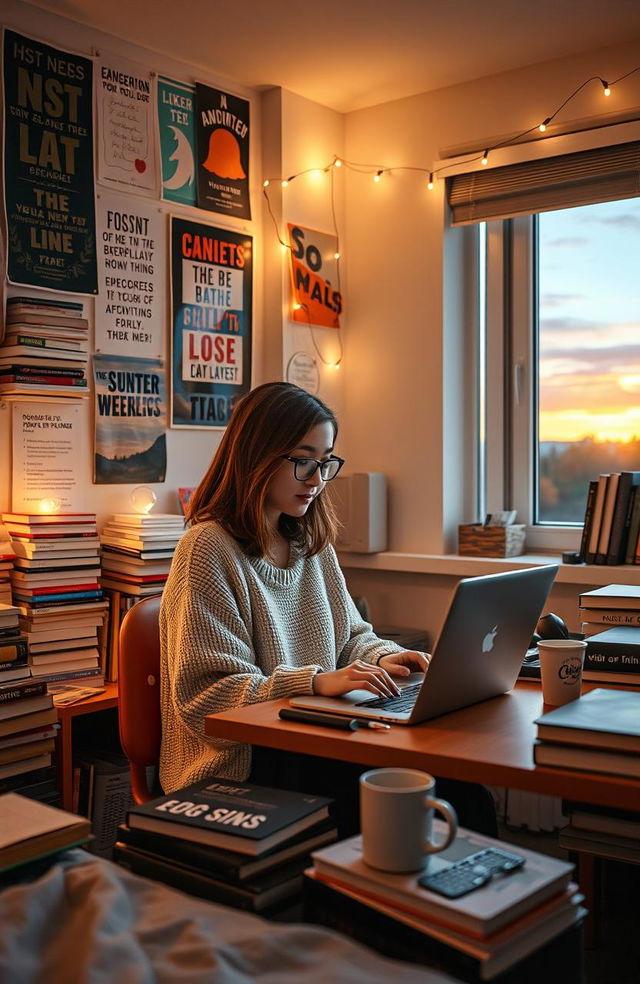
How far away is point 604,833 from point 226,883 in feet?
4.29

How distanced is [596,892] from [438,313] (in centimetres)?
193

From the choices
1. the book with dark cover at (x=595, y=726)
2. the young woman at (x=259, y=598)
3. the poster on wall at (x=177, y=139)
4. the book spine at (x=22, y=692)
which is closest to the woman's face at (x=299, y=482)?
the young woman at (x=259, y=598)

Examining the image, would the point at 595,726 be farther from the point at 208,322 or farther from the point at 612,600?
the point at 208,322

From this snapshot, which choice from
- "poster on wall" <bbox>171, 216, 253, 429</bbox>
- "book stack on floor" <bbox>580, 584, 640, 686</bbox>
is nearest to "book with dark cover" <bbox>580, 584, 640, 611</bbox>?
"book stack on floor" <bbox>580, 584, 640, 686</bbox>


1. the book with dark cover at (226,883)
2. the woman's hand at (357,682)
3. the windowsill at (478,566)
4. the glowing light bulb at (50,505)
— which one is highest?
the glowing light bulb at (50,505)

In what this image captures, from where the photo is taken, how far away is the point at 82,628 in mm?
2727

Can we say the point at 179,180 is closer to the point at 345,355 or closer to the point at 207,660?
the point at 345,355

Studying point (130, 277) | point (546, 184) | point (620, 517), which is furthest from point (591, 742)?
point (546, 184)

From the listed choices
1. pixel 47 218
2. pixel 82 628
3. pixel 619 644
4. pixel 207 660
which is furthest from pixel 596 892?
pixel 47 218

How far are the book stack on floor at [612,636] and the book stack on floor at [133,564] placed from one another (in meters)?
1.27

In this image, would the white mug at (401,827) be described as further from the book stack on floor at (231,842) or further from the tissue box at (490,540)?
the tissue box at (490,540)

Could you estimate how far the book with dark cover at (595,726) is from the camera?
4.29ft

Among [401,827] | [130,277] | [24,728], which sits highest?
[130,277]

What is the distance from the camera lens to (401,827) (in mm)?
1028
